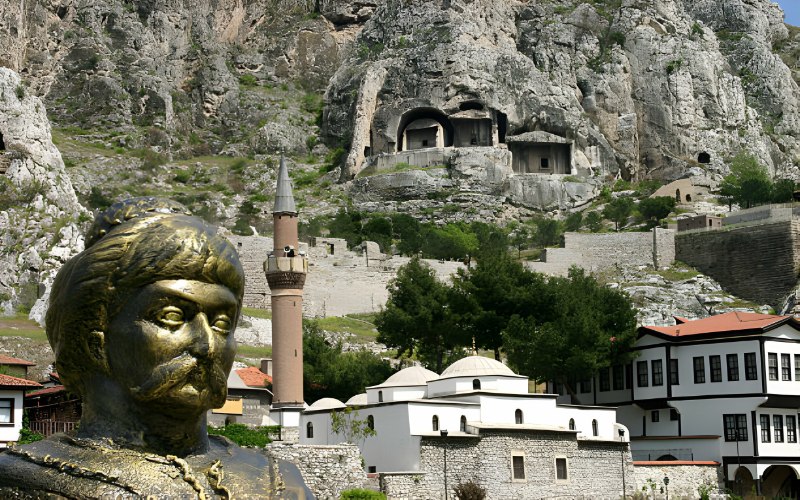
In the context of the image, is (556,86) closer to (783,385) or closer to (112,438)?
(783,385)

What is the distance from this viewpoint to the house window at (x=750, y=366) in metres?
43.3

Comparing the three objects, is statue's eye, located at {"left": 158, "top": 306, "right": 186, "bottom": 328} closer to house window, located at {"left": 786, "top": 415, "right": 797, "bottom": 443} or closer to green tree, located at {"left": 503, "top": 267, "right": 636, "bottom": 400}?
house window, located at {"left": 786, "top": 415, "right": 797, "bottom": 443}

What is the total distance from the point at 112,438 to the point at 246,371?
45.0 meters

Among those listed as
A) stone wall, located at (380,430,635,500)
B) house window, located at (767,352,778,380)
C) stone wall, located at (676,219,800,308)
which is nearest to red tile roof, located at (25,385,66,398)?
stone wall, located at (380,430,635,500)

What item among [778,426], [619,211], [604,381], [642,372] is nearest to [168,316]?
[778,426]

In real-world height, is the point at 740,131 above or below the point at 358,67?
below

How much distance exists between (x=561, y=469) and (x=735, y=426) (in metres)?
7.90

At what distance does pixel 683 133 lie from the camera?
105 m

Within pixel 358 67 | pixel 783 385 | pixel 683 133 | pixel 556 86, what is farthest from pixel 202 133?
pixel 783 385

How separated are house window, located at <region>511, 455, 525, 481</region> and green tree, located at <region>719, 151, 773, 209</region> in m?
55.3

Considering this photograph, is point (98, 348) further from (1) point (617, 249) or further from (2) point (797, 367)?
(1) point (617, 249)

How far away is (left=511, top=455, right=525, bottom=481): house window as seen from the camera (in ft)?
125

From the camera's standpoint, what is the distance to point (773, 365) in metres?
43.6

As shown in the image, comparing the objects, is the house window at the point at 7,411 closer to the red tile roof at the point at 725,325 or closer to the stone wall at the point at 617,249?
the red tile roof at the point at 725,325
